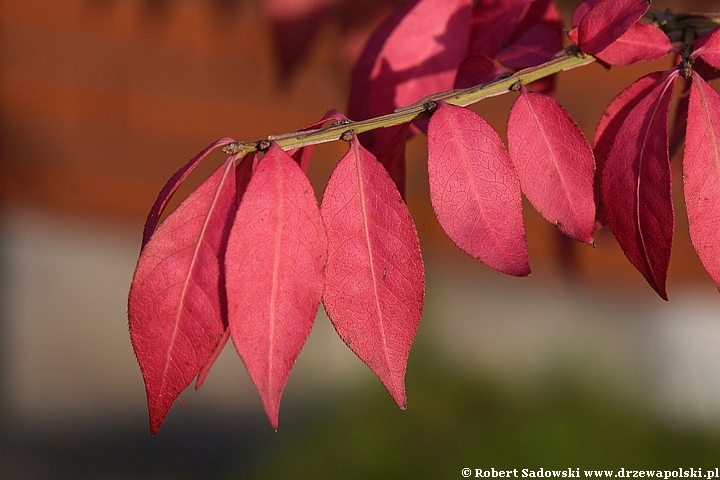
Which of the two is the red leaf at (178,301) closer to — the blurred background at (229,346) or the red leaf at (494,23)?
the red leaf at (494,23)

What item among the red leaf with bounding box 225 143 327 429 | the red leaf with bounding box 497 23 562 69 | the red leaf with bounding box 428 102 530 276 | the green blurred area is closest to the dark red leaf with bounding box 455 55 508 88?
the red leaf with bounding box 497 23 562 69

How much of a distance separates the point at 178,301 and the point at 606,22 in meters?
0.37

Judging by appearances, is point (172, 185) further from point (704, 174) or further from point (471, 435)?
point (471, 435)

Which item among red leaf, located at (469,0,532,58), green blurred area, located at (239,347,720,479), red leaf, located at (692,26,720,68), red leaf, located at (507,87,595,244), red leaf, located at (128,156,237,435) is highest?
red leaf, located at (469,0,532,58)

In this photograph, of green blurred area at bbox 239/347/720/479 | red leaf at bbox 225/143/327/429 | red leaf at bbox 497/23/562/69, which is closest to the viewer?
red leaf at bbox 225/143/327/429

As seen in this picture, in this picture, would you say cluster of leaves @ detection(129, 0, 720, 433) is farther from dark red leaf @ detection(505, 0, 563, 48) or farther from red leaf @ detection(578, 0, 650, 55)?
dark red leaf @ detection(505, 0, 563, 48)

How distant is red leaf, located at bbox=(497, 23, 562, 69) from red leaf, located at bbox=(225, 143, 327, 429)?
33cm

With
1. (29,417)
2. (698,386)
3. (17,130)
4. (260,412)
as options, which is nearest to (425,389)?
(260,412)

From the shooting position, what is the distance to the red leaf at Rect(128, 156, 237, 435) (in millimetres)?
473

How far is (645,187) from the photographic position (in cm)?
51

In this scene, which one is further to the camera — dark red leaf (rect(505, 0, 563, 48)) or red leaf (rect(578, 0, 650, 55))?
dark red leaf (rect(505, 0, 563, 48))

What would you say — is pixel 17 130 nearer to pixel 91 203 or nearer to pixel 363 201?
pixel 91 203

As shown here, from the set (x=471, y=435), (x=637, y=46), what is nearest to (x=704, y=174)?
(x=637, y=46)

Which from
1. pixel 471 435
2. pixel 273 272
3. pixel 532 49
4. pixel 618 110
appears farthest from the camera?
pixel 471 435
